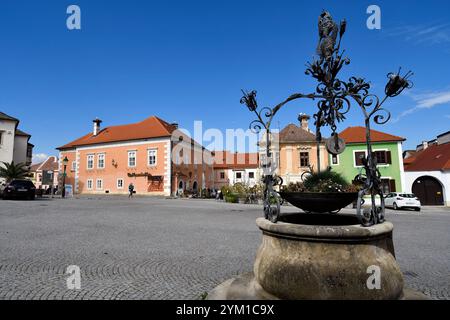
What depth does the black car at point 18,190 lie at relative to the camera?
63.2 ft

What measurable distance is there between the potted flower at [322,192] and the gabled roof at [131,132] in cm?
2854

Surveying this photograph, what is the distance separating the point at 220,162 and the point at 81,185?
23482 mm

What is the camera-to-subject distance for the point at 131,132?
35188mm

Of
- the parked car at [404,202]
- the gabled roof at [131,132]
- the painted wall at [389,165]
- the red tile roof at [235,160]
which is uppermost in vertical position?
the gabled roof at [131,132]

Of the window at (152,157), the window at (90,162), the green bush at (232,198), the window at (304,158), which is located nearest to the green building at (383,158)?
the window at (304,158)

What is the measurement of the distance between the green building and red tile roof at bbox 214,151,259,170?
21468 mm

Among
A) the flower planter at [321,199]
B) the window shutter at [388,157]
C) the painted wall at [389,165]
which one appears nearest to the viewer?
A: the flower planter at [321,199]

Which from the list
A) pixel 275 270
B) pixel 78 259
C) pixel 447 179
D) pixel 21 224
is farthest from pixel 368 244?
pixel 447 179

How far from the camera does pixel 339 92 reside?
3582mm

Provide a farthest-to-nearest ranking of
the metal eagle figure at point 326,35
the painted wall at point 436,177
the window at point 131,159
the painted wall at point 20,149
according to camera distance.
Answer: the painted wall at point 20,149 < the window at point 131,159 < the painted wall at point 436,177 < the metal eagle figure at point 326,35

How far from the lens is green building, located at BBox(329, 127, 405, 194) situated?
25047mm

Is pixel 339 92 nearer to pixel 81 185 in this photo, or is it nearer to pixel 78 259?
pixel 78 259

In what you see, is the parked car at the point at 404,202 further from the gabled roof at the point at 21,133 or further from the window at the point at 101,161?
the gabled roof at the point at 21,133

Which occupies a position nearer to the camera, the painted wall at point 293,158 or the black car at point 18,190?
the black car at point 18,190
